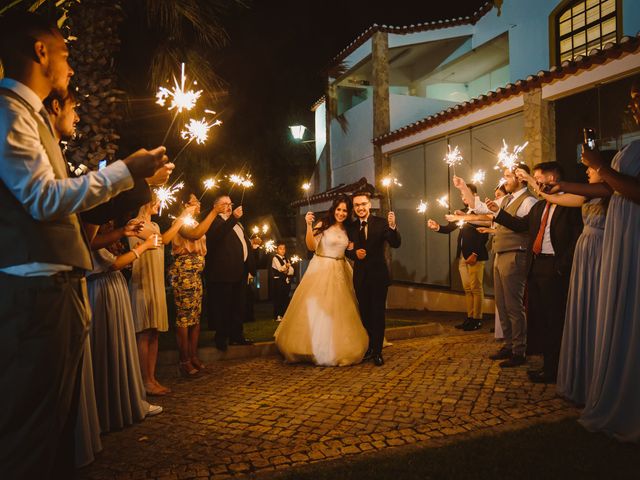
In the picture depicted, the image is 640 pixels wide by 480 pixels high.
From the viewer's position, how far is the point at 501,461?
3.37 meters

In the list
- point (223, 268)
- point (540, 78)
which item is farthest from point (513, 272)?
point (540, 78)

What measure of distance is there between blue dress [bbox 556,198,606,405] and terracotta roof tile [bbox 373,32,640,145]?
572cm

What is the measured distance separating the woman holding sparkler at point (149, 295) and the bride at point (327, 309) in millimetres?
2075

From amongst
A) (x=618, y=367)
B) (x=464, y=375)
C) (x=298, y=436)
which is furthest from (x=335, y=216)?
(x=618, y=367)

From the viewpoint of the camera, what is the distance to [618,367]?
3.82 metres

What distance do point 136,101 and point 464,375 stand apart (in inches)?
313

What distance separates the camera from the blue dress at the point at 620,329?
3668 millimetres

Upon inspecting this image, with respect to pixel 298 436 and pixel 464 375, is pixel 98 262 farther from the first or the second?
pixel 464 375

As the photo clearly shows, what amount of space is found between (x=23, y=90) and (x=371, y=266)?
207 inches

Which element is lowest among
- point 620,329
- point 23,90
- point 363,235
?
point 620,329

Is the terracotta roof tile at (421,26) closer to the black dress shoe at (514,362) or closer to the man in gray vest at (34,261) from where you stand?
the black dress shoe at (514,362)

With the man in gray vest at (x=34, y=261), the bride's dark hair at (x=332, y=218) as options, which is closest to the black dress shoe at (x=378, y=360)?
the bride's dark hair at (x=332, y=218)

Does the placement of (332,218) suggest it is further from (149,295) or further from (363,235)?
(149,295)

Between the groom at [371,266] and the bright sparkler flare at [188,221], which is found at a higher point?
the bright sparkler flare at [188,221]
